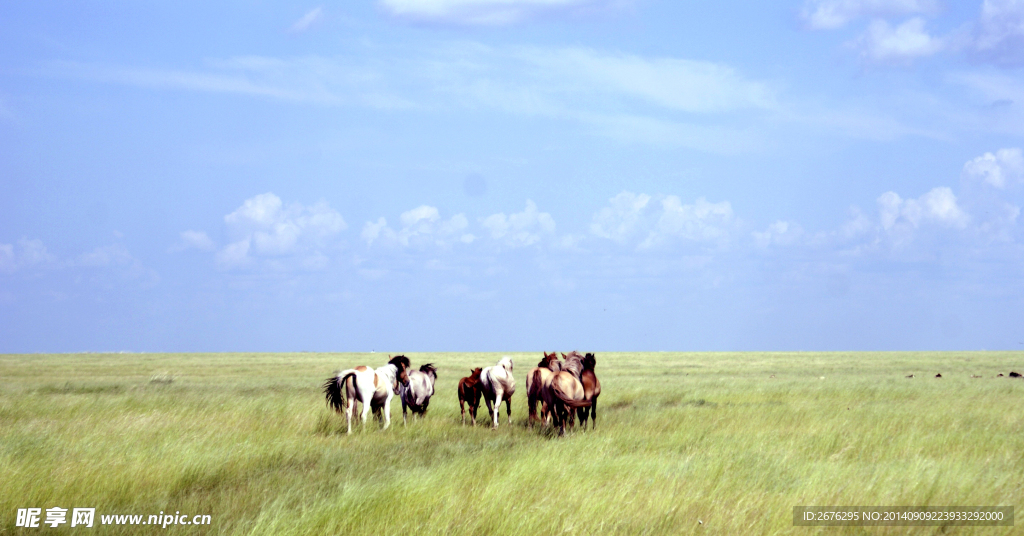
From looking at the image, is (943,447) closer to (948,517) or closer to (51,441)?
(948,517)

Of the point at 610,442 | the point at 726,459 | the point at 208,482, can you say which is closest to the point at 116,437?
the point at 208,482

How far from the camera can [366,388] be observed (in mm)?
14352

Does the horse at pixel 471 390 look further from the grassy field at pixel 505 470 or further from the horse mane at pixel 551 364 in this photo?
the horse mane at pixel 551 364

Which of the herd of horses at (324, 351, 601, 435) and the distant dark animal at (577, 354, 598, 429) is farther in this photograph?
the distant dark animal at (577, 354, 598, 429)

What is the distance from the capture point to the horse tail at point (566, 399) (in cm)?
1311

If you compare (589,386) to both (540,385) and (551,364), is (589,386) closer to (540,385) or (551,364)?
(540,385)

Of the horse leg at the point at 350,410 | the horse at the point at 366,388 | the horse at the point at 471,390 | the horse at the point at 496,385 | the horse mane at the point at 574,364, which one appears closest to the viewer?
the horse leg at the point at 350,410

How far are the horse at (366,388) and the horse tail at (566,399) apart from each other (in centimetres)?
355

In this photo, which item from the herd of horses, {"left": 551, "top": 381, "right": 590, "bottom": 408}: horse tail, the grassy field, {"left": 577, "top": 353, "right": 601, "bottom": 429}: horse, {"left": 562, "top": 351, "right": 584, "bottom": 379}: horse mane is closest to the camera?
the grassy field

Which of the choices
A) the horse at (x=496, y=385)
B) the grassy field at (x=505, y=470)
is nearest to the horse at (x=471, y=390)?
the horse at (x=496, y=385)

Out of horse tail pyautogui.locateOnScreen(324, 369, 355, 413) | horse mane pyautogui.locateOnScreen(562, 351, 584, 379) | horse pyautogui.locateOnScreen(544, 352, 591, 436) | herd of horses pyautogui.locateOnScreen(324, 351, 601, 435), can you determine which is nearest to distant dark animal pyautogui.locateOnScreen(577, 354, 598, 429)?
herd of horses pyautogui.locateOnScreen(324, 351, 601, 435)

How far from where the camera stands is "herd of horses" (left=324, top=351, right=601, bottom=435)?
13516 millimetres

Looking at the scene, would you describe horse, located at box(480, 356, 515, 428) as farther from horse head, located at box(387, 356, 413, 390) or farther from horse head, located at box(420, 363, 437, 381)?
horse head, located at box(387, 356, 413, 390)

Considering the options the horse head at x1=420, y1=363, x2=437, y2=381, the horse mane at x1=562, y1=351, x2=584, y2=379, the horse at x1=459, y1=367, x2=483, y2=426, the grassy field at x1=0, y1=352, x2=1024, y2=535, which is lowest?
the grassy field at x1=0, y1=352, x2=1024, y2=535
